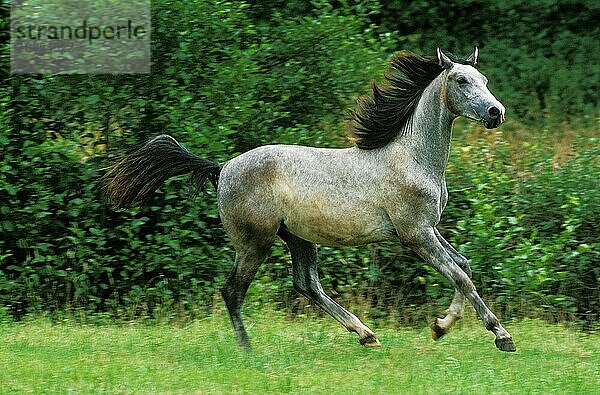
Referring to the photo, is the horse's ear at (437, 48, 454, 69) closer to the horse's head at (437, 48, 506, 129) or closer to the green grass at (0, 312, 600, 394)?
the horse's head at (437, 48, 506, 129)

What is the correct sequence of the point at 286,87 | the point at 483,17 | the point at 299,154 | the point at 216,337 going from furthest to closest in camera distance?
the point at 483,17
the point at 286,87
the point at 216,337
the point at 299,154

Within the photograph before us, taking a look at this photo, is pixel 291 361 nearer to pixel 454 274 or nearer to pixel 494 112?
pixel 454 274

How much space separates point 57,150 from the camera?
10781 millimetres

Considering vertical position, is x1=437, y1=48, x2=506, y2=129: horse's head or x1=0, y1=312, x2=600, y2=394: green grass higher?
x1=437, y1=48, x2=506, y2=129: horse's head

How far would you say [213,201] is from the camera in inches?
424

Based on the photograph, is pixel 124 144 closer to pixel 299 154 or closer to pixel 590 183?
pixel 299 154

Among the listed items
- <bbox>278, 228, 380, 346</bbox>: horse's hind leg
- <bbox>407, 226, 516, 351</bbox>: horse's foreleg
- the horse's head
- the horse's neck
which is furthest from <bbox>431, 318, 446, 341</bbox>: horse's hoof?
the horse's head

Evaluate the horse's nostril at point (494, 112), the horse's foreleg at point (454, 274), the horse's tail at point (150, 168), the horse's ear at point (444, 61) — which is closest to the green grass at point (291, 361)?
the horse's foreleg at point (454, 274)

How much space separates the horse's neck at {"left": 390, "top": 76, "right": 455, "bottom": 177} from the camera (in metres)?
7.52

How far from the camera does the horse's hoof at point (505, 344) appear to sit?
7332 mm

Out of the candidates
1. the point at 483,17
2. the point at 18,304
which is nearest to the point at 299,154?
the point at 18,304

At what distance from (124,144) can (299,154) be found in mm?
3747

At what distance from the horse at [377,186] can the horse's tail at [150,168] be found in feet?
1.04

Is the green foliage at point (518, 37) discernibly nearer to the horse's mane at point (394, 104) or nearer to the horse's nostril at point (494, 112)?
the horse's mane at point (394, 104)
